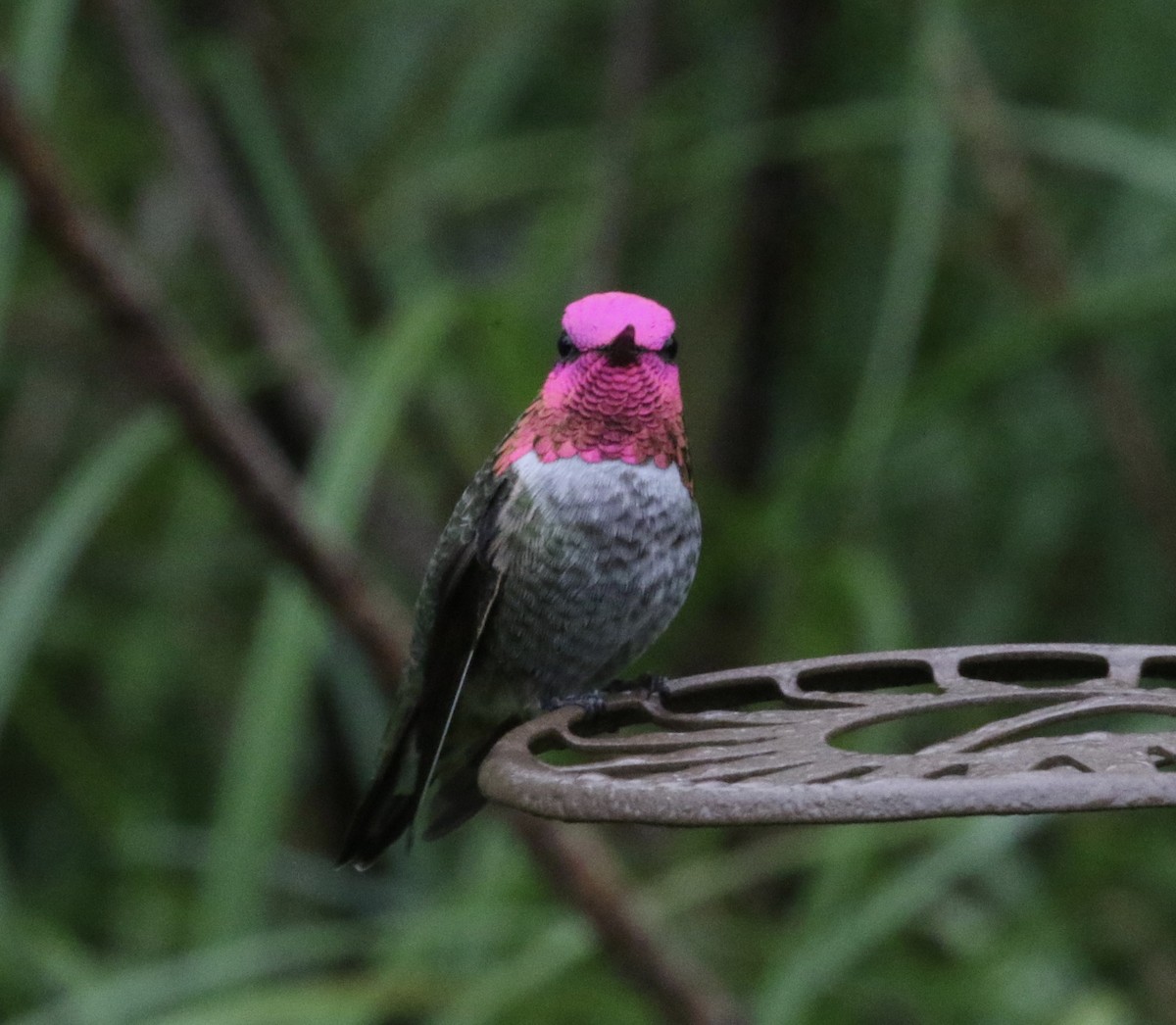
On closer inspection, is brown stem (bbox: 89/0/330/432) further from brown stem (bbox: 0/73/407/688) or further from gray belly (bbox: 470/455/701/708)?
gray belly (bbox: 470/455/701/708)

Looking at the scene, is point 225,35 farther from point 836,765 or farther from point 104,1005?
point 836,765

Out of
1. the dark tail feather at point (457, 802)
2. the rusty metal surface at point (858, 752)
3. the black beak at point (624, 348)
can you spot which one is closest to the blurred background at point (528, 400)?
the dark tail feather at point (457, 802)

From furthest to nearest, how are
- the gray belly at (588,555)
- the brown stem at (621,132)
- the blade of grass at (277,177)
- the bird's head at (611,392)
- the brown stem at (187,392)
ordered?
the brown stem at (621,132) → the blade of grass at (277,177) → the brown stem at (187,392) → the gray belly at (588,555) → the bird's head at (611,392)

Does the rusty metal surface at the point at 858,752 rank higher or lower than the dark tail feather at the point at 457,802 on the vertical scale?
higher

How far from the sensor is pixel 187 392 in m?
2.19

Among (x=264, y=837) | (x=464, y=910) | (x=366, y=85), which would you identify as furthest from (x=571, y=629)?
(x=366, y=85)

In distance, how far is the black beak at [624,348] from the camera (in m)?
1.80

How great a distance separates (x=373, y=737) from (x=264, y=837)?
3.37 ft

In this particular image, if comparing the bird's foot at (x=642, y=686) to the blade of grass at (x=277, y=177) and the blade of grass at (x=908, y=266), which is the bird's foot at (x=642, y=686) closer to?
the blade of grass at (x=908, y=266)

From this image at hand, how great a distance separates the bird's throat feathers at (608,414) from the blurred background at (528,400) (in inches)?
20.8

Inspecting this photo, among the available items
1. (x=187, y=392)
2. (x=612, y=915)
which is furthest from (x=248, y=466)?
(x=612, y=915)

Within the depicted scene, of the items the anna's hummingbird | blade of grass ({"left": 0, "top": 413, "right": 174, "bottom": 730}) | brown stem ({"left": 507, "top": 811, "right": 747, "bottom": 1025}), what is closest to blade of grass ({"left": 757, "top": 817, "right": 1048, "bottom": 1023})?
brown stem ({"left": 507, "top": 811, "right": 747, "bottom": 1025})

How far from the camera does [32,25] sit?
2473mm

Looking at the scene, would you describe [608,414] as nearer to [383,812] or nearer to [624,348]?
[624,348]
